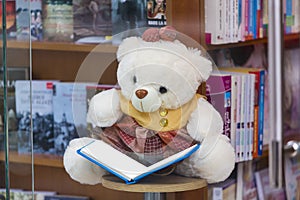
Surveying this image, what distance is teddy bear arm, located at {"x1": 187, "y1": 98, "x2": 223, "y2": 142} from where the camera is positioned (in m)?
1.49

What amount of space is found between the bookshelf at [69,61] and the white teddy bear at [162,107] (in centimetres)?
5

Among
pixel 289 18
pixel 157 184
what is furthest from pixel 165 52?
pixel 289 18

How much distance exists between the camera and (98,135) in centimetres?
154

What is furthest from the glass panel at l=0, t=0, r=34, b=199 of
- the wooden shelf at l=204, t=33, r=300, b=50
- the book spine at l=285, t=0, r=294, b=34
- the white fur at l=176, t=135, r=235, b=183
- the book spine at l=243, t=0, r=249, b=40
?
the book spine at l=285, t=0, r=294, b=34

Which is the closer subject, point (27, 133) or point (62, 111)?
point (27, 133)

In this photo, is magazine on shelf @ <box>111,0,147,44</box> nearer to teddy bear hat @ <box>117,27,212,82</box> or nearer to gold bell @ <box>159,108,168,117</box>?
teddy bear hat @ <box>117,27,212,82</box>

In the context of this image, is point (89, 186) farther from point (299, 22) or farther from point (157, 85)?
point (299, 22)

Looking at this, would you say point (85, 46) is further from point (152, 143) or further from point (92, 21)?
point (152, 143)

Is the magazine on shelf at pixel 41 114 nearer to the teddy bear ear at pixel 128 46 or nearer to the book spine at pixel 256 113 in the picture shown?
the teddy bear ear at pixel 128 46

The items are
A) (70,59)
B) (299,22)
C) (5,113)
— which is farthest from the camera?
(299,22)

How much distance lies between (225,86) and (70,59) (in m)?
0.39

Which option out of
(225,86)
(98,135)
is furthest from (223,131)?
(98,135)

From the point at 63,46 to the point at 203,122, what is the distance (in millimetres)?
511

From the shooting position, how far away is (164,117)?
148 centimetres
